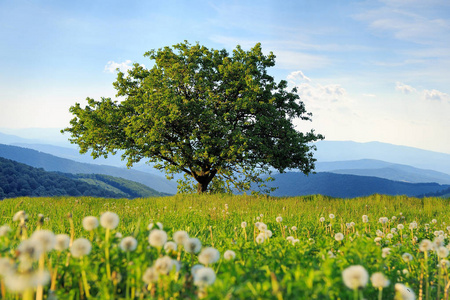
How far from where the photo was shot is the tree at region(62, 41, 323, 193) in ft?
67.6

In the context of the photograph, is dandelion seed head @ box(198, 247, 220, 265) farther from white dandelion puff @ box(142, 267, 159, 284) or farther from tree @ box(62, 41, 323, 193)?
tree @ box(62, 41, 323, 193)

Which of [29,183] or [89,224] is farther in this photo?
[29,183]

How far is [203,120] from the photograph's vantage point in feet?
68.0

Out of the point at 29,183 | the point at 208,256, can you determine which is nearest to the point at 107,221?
the point at 208,256

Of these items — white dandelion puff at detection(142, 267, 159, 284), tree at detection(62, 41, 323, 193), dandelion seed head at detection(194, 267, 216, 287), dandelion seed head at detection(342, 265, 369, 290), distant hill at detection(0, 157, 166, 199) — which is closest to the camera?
dandelion seed head at detection(342, 265, 369, 290)

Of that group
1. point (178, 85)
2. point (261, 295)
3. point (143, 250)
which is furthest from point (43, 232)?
point (178, 85)

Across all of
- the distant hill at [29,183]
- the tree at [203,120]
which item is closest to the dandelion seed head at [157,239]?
the tree at [203,120]

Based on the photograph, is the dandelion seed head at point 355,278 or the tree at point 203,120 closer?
the dandelion seed head at point 355,278

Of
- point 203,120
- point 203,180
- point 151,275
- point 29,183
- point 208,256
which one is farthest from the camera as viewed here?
point 29,183

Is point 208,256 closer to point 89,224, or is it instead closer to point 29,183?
point 89,224

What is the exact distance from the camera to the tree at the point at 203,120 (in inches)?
811

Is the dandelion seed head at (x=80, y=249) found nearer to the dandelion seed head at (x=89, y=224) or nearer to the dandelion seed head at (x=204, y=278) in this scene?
the dandelion seed head at (x=89, y=224)

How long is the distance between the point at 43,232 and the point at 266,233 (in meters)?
2.70

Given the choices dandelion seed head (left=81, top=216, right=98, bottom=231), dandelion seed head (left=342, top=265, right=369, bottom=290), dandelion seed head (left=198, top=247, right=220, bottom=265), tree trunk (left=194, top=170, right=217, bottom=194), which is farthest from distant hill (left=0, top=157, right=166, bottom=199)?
dandelion seed head (left=342, top=265, right=369, bottom=290)
